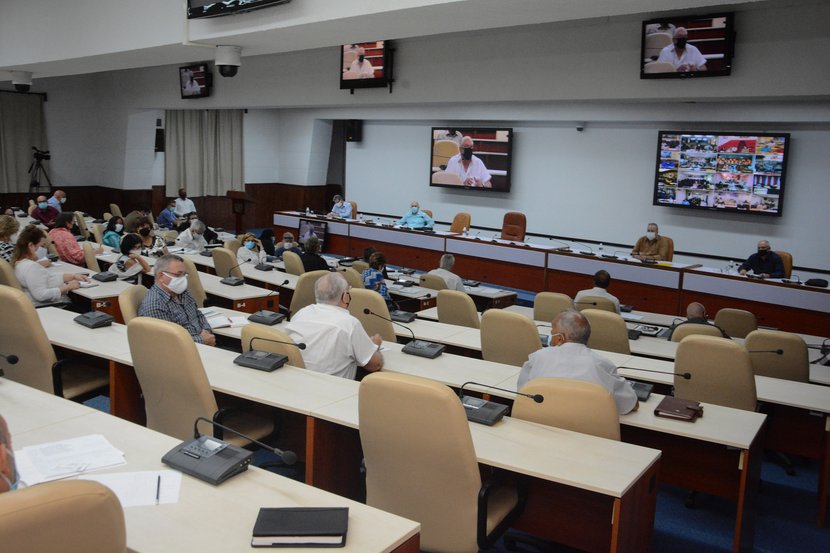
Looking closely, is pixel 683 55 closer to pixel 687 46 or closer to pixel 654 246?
pixel 687 46

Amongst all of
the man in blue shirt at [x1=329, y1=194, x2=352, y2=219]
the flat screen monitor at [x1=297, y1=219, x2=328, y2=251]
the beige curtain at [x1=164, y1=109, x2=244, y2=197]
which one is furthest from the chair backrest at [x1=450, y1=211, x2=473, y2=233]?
the beige curtain at [x1=164, y1=109, x2=244, y2=197]

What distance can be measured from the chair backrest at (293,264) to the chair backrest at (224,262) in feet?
1.66

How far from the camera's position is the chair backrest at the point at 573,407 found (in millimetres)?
2936

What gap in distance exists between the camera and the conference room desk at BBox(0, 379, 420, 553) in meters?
1.99

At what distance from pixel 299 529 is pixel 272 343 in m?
1.95

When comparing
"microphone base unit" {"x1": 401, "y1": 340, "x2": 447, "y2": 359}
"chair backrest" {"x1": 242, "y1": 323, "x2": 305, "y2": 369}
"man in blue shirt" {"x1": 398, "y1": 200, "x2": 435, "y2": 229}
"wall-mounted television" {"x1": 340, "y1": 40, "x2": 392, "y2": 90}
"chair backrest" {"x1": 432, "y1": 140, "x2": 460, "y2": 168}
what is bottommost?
"microphone base unit" {"x1": 401, "y1": 340, "x2": 447, "y2": 359}

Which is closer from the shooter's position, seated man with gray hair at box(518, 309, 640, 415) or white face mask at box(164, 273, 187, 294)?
seated man with gray hair at box(518, 309, 640, 415)

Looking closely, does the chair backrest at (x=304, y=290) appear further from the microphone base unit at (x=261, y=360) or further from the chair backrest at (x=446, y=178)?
the chair backrest at (x=446, y=178)

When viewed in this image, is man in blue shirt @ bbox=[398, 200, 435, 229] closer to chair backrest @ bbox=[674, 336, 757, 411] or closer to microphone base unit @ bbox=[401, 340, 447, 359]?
microphone base unit @ bbox=[401, 340, 447, 359]

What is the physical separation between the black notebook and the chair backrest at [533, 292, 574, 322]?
165 inches

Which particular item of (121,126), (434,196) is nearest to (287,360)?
(434,196)

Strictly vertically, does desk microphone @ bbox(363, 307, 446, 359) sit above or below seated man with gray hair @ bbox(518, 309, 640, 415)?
below

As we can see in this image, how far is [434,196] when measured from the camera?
46.5 feet

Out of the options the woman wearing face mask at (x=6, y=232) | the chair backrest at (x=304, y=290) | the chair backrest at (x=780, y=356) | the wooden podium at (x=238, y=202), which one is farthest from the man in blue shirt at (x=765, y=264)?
the wooden podium at (x=238, y=202)
